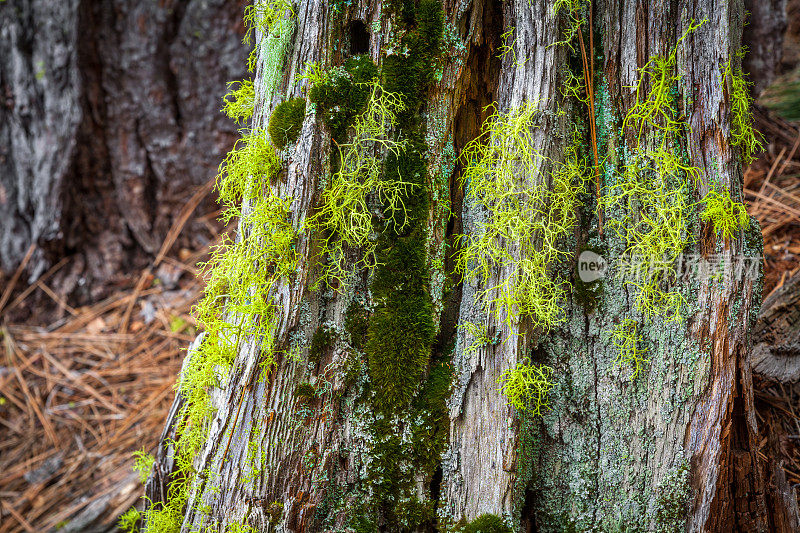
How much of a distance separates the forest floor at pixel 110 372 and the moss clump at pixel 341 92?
2149 mm

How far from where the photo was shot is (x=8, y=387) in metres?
3.25

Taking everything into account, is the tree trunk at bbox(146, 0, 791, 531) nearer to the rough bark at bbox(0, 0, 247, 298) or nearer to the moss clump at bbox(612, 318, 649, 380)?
the moss clump at bbox(612, 318, 649, 380)

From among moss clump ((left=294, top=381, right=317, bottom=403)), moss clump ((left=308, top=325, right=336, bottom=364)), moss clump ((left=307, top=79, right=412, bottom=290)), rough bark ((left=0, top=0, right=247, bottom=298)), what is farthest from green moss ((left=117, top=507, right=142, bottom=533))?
rough bark ((left=0, top=0, right=247, bottom=298))

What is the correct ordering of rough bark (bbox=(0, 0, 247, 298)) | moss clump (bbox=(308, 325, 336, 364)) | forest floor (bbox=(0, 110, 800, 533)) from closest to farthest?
moss clump (bbox=(308, 325, 336, 364)) → forest floor (bbox=(0, 110, 800, 533)) → rough bark (bbox=(0, 0, 247, 298))

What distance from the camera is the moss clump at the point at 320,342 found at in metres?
1.81

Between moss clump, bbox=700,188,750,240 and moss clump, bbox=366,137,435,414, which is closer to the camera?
moss clump, bbox=700,188,750,240

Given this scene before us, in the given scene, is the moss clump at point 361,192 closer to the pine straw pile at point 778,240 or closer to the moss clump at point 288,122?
the moss clump at point 288,122

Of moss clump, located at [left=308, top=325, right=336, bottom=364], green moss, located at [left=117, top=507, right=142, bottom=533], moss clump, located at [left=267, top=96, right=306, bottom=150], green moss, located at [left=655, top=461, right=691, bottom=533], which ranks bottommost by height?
green moss, located at [left=117, top=507, right=142, bottom=533]

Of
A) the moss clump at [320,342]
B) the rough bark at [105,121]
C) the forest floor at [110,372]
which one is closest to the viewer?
the moss clump at [320,342]

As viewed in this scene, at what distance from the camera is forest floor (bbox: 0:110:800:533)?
2639 millimetres

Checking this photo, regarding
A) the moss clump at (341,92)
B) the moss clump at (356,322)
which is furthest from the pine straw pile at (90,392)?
the moss clump at (341,92)

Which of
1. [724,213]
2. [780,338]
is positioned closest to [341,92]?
[724,213]

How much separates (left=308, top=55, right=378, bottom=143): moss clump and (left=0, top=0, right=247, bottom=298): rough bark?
2.29 metres

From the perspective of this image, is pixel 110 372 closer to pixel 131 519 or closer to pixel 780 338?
pixel 131 519
